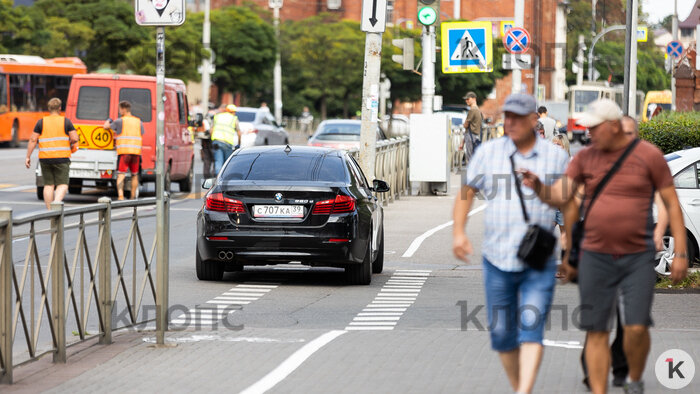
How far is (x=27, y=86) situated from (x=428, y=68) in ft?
71.6

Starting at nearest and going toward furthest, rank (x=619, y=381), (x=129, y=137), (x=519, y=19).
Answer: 1. (x=619, y=381)
2. (x=129, y=137)
3. (x=519, y=19)

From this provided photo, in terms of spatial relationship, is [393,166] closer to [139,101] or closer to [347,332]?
[139,101]

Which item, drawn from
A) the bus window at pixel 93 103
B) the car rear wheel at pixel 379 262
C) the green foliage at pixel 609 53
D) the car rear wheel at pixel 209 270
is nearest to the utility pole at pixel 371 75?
the bus window at pixel 93 103

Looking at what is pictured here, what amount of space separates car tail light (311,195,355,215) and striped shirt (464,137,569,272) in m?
6.43

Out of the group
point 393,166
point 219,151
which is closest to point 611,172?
point 393,166

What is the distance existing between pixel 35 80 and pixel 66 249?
127 ft

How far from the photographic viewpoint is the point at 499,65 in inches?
3236

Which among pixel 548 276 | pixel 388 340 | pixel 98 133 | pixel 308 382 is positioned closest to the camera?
pixel 548 276

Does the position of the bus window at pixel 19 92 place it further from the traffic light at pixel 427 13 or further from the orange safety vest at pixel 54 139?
the orange safety vest at pixel 54 139

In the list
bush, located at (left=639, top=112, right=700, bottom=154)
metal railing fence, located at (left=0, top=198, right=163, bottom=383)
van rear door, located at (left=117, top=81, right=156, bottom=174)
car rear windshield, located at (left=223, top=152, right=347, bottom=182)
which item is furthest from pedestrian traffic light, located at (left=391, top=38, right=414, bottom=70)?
metal railing fence, located at (left=0, top=198, right=163, bottom=383)

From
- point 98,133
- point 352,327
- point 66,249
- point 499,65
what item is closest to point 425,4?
point 98,133

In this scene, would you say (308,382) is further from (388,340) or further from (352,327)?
(352,327)

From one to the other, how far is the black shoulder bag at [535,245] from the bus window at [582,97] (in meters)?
69.6

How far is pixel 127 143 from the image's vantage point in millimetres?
24266
